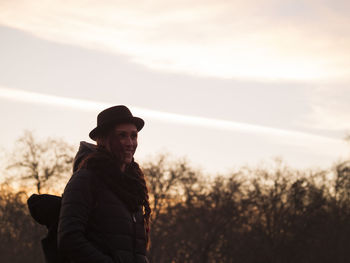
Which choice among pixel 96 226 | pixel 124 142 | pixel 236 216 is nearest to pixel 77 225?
pixel 96 226

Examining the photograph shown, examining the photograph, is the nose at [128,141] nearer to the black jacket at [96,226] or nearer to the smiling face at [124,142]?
the smiling face at [124,142]

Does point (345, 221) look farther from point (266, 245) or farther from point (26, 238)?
point (26, 238)

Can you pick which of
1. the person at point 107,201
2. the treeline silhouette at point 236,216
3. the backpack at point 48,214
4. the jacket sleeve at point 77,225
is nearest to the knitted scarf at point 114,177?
the person at point 107,201

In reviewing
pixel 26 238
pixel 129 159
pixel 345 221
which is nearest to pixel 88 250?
pixel 129 159

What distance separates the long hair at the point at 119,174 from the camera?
4176 millimetres

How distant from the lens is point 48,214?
4.18 metres

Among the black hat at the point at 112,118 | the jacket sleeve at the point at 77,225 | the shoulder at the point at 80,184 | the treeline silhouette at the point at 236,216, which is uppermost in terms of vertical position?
the black hat at the point at 112,118

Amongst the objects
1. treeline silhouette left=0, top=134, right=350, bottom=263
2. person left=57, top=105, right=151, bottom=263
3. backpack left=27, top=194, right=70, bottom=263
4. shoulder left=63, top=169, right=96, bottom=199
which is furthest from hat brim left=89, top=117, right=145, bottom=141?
treeline silhouette left=0, top=134, right=350, bottom=263

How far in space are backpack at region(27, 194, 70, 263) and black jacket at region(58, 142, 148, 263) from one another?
17cm

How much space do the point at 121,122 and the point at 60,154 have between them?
1619 inches

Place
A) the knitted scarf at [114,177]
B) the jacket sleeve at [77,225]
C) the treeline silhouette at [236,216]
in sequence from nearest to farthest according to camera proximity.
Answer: the jacket sleeve at [77,225], the knitted scarf at [114,177], the treeline silhouette at [236,216]

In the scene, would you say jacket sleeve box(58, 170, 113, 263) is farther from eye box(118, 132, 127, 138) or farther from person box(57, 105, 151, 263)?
eye box(118, 132, 127, 138)

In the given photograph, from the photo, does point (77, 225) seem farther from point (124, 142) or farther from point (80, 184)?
point (124, 142)

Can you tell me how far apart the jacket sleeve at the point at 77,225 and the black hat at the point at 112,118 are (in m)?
0.50
